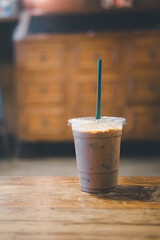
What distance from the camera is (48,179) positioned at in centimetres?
88

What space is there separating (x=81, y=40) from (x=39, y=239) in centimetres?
249

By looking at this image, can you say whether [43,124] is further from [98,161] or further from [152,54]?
[98,161]

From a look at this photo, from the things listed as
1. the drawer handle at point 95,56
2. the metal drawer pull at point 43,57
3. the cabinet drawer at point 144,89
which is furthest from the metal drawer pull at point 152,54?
the metal drawer pull at point 43,57

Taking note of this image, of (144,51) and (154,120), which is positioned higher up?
(144,51)

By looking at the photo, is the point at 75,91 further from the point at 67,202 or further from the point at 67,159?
the point at 67,202

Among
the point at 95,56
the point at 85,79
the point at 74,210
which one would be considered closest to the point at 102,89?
the point at 85,79

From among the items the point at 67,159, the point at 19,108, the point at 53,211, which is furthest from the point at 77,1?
the point at 53,211

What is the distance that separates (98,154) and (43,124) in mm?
2172

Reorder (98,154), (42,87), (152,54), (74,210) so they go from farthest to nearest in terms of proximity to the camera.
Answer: (42,87) → (152,54) → (98,154) → (74,210)

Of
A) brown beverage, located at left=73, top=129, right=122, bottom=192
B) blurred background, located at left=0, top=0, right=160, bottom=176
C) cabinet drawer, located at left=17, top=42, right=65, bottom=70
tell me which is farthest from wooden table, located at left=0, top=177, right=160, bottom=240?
cabinet drawer, located at left=17, top=42, right=65, bottom=70

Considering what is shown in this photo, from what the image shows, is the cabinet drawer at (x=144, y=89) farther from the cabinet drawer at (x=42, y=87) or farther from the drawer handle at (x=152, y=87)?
the cabinet drawer at (x=42, y=87)

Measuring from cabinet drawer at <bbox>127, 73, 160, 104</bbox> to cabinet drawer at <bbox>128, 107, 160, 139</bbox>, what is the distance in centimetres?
8

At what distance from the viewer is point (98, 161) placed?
794mm

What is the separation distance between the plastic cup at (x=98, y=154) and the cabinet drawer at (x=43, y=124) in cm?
210
